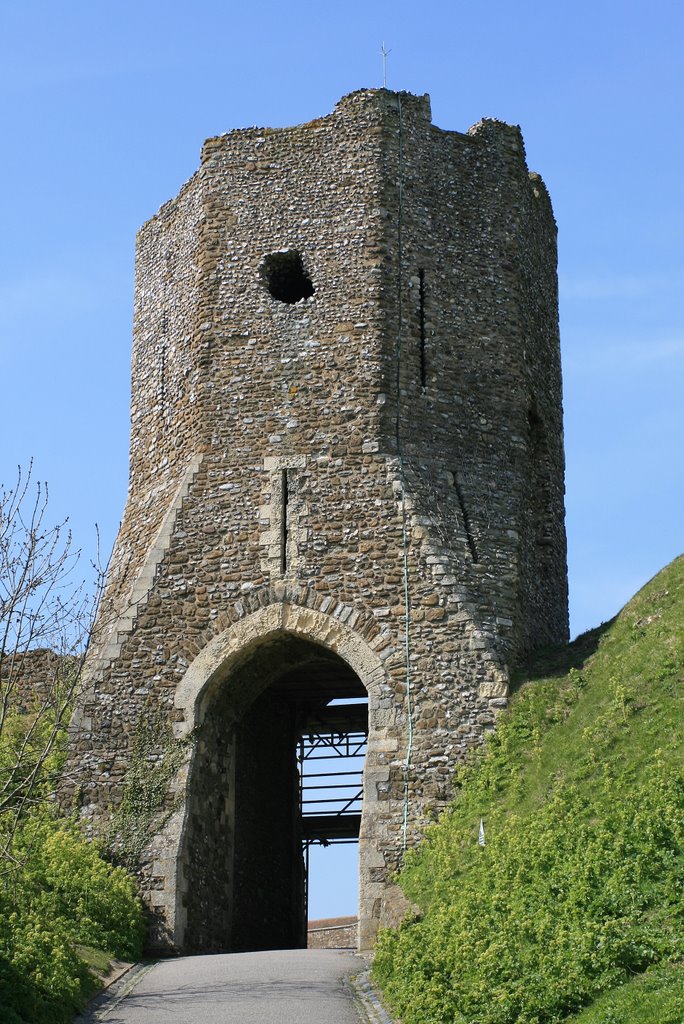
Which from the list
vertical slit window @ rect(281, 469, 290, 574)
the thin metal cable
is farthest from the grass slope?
vertical slit window @ rect(281, 469, 290, 574)

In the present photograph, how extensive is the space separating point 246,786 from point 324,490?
427 centimetres

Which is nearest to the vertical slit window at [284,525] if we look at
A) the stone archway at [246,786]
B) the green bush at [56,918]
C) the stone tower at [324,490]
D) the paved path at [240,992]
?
the stone tower at [324,490]

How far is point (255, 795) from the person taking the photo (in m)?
20.3

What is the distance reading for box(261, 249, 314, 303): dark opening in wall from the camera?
20.3 metres

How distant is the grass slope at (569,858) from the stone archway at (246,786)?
1647 millimetres

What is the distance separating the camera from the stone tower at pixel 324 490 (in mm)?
17609

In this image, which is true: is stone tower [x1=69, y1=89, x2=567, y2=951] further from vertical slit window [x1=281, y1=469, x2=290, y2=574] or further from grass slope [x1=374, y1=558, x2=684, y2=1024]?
grass slope [x1=374, y1=558, x2=684, y2=1024]

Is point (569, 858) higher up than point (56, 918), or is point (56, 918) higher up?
point (569, 858)

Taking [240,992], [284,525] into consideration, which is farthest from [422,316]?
[240,992]

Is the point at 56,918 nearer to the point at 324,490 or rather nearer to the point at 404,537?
the point at 404,537

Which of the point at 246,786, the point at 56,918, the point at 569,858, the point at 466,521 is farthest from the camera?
the point at 246,786

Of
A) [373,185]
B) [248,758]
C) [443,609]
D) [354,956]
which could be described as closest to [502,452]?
[443,609]

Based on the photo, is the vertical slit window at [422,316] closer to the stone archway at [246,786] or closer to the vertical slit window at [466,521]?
the vertical slit window at [466,521]

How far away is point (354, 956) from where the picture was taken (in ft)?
52.0
